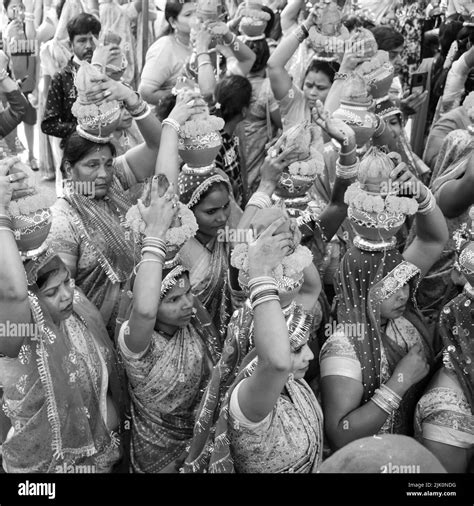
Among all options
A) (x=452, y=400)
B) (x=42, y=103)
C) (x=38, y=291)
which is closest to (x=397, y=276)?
(x=452, y=400)

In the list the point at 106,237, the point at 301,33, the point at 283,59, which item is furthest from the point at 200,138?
the point at 301,33

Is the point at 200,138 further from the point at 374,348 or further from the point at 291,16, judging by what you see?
the point at 291,16

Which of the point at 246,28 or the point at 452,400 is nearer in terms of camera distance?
the point at 452,400

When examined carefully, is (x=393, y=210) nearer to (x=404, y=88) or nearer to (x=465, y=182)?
(x=465, y=182)

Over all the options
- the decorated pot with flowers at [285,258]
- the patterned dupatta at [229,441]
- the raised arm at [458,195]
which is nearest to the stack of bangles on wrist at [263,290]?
the decorated pot with flowers at [285,258]

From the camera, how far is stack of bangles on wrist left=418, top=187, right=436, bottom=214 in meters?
3.07

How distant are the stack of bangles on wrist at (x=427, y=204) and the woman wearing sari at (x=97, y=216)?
999mm

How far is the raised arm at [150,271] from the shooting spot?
2.55 metres

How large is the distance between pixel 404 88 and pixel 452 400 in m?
4.21

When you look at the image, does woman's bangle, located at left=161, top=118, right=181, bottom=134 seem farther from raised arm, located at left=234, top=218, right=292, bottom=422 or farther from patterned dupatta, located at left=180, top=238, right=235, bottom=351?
raised arm, located at left=234, top=218, right=292, bottom=422

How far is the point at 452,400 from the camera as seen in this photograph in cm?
273

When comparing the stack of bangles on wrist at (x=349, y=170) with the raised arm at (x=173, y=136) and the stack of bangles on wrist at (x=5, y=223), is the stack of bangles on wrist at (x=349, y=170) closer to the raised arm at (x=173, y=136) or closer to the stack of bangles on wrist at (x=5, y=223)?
the raised arm at (x=173, y=136)

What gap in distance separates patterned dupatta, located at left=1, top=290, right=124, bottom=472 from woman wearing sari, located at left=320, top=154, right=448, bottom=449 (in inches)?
31.2

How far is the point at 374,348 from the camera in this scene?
2.82 m
